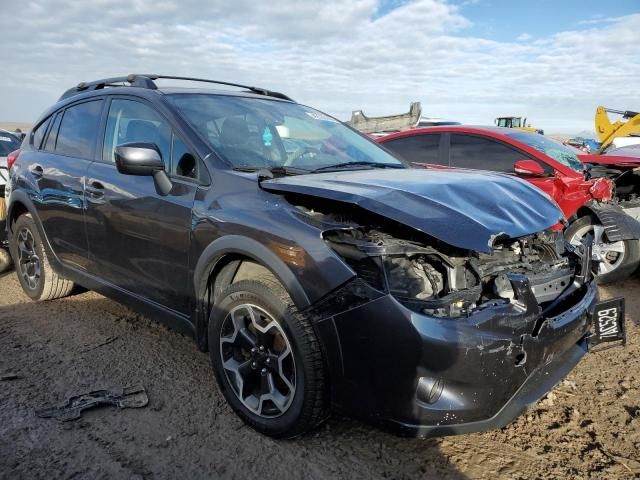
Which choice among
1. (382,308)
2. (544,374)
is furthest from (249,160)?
(544,374)

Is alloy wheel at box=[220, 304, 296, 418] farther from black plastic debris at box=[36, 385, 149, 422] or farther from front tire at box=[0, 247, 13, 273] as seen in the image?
front tire at box=[0, 247, 13, 273]

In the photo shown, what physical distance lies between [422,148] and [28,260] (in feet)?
15.1

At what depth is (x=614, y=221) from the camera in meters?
5.46

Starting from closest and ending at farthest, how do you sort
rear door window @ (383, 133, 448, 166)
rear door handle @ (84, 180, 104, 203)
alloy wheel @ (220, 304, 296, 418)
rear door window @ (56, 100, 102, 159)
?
alloy wheel @ (220, 304, 296, 418) < rear door handle @ (84, 180, 104, 203) < rear door window @ (56, 100, 102, 159) < rear door window @ (383, 133, 448, 166)

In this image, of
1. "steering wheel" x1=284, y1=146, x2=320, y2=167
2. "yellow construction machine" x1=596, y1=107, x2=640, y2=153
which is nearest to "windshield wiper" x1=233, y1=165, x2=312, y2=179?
"steering wheel" x1=284, y1=146, x2=320, y2=167

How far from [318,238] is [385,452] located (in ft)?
3.69

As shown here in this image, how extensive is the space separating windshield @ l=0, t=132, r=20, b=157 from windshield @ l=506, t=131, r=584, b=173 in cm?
777

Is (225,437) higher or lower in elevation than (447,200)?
lower

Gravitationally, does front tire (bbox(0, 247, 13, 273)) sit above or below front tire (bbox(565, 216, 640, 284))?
below

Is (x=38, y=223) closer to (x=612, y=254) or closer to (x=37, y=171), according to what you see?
(x=37, y=171)

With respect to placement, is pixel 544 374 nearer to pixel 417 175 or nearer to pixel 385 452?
pixel 385 452

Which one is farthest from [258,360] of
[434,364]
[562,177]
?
[562,177]

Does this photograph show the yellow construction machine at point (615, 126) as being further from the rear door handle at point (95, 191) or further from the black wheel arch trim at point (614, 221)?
the rear door handle at point (95, 191)

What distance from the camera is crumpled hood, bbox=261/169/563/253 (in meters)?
2.26
